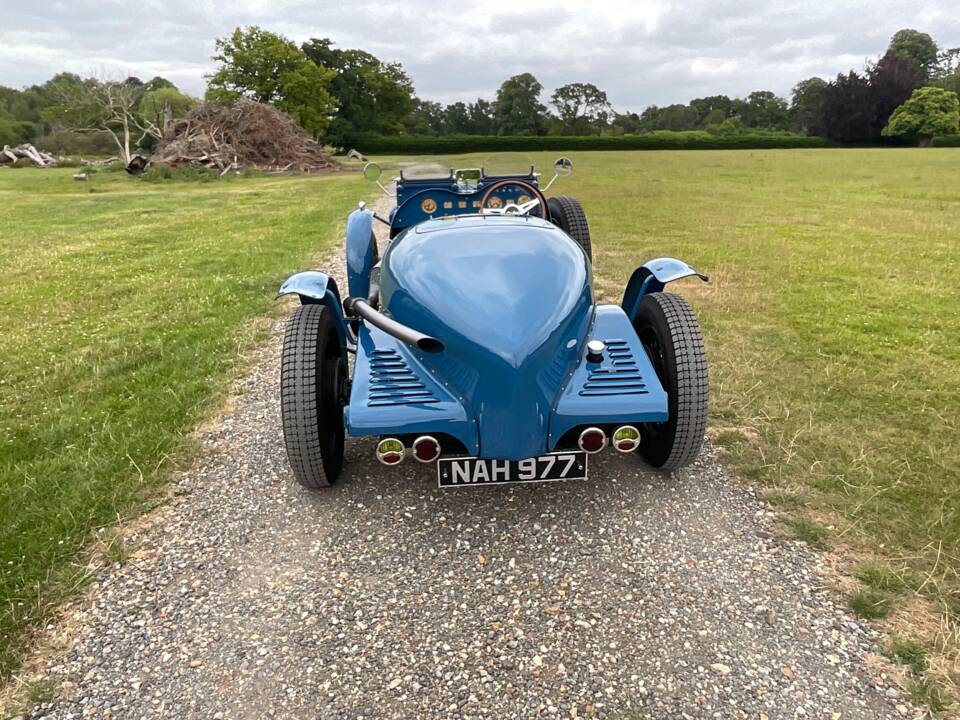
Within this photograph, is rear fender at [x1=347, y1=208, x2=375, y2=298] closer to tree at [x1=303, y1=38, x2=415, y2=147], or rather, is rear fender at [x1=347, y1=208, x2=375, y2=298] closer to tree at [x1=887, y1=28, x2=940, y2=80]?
tree at [x1=303, y1=38, x2=415, y2=147]

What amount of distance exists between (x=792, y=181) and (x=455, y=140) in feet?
130

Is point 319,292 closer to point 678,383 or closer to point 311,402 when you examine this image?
point 311,402

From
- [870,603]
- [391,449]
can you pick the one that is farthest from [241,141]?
[870,603]

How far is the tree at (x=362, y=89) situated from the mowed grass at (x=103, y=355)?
45347mm

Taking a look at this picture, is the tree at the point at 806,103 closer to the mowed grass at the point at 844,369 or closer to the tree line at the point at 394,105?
the tree line at the point at 394,105

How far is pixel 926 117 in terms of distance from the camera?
5159 cm

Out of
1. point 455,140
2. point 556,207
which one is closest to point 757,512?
point 556,207

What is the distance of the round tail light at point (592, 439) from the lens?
265 cm

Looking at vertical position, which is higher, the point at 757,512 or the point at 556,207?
the point at 556,207

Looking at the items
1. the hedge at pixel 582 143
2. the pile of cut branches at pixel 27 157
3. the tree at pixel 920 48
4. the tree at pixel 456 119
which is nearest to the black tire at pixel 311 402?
the pile of cut branches at pixel 27 157

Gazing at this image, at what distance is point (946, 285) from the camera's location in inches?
276

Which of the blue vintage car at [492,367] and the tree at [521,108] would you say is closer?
the blue vintage car at [492,367]

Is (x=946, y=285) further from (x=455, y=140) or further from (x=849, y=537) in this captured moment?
(x=455, y=140)

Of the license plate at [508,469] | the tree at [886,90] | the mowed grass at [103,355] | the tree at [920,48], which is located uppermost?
Answer: the tree at [920,48]
